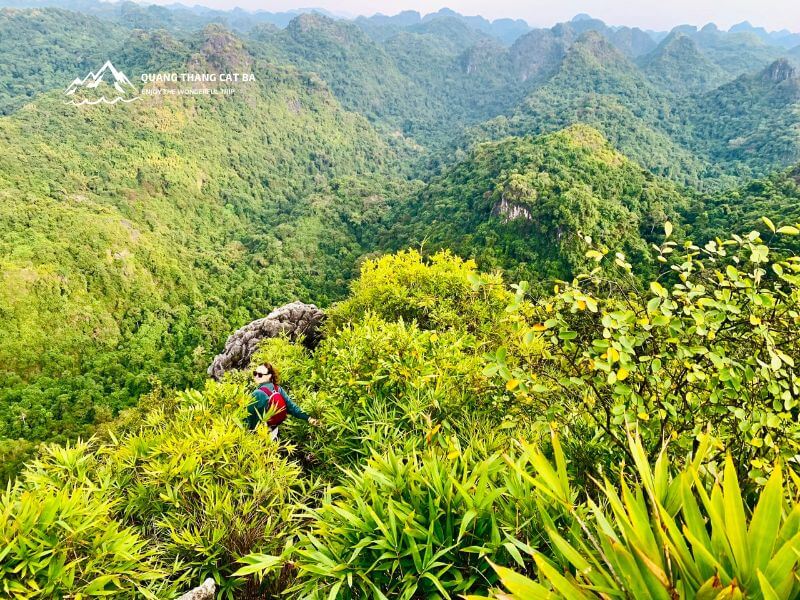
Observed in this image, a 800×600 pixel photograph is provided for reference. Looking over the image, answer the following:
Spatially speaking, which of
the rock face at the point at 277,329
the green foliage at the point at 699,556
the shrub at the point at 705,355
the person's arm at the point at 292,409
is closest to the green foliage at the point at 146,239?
the rock face at the point at 277,329

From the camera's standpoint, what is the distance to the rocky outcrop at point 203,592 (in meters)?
2.75

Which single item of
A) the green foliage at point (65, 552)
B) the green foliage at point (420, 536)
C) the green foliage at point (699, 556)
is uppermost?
the green foliage at point (699, 556)

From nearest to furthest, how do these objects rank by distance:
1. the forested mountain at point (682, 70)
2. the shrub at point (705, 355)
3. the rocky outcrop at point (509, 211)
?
the shrub at point (705, 355) → the rocky outcrop at point (509, 211) → the forested mountain at point (682, 70)

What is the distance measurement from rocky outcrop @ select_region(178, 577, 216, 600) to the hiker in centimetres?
156

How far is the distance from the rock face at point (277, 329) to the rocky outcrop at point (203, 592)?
317 inches

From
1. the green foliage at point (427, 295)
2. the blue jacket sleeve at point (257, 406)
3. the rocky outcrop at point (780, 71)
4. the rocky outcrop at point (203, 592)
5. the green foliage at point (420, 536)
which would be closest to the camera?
the green foliage at point (420, 536)

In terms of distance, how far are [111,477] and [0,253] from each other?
177ft

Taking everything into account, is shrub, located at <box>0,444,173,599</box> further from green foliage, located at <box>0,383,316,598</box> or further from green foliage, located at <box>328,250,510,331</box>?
green foliage, located at <box>328,250,510,331</box>

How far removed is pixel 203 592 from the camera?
9.19 ft

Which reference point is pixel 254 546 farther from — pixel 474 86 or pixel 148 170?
pixel 474 86

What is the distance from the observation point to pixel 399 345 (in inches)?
198

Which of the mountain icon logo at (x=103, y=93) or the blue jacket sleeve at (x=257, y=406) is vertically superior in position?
the mountain icon logo at (x=103, y=93)

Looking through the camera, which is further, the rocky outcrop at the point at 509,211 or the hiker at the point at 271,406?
the rocky outcrop at the point at 509,211

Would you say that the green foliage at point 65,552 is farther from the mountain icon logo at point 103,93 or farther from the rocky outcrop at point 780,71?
the rocky outcrop at point 780,71
